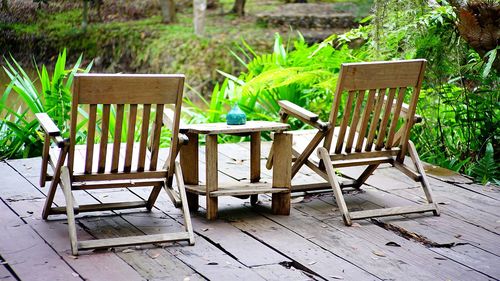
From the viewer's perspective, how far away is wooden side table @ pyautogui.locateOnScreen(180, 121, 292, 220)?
14.3 ft

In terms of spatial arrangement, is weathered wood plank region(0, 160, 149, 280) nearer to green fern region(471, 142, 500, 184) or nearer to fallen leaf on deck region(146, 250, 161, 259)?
fallen leaf on deck region(146, 250, 161, 259)

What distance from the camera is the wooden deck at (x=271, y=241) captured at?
12.0 ft

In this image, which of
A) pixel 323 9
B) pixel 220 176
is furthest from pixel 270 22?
pixel 220 176

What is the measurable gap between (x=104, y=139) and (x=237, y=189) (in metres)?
0.83

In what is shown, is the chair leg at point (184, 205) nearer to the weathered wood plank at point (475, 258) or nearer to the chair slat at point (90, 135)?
the chair slat at point (90, 135)

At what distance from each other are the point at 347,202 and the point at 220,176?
984mm

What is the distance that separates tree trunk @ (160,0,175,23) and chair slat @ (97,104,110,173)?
8930 mm

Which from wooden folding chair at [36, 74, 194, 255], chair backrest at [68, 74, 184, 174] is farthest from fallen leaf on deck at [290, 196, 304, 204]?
chair backrest at [68, 74, 184, 174]

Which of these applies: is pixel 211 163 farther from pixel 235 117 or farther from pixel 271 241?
pixel 271 241

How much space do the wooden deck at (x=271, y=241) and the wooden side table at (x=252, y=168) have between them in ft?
0.35

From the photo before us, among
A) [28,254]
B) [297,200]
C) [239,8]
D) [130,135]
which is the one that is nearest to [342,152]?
[297,200]

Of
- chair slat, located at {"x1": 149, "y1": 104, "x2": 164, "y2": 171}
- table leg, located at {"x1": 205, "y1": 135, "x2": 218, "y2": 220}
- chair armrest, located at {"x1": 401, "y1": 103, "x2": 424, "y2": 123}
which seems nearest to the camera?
chair slat, located at {"x1": 149, "y1": 104, "x2": 164, "y2": 171}

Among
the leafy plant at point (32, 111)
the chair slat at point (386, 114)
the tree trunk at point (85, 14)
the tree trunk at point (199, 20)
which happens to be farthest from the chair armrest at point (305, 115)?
the tree trunk at point (199, 20)

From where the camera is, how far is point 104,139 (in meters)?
4.01
